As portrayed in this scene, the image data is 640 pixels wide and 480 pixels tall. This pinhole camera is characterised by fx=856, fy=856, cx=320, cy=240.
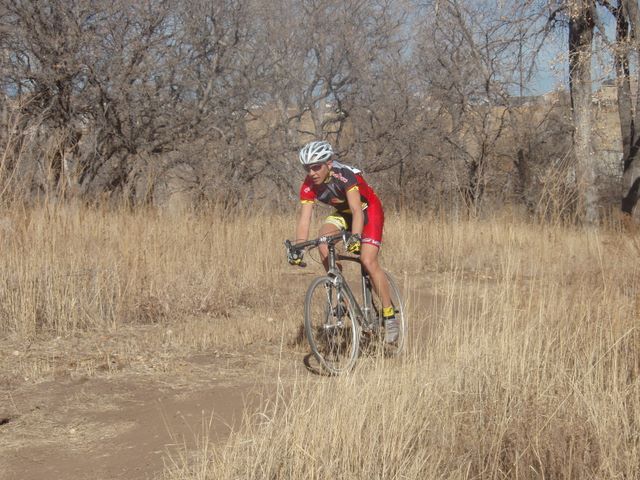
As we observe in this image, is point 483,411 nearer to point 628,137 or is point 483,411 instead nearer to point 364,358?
point 364,358

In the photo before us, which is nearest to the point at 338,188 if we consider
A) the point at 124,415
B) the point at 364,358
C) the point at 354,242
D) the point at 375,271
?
the point at 354,242

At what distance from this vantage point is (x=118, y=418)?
17.8 ft

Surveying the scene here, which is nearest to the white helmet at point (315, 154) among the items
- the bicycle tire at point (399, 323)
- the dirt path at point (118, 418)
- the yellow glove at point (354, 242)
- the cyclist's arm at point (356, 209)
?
the cyclist's arm at point (356, 209)

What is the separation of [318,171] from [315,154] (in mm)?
161

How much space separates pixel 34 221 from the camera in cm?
833

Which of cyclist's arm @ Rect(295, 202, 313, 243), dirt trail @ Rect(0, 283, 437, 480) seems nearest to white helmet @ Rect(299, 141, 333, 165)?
cyclist's arm @ Rect(295, 202, 313, 243)

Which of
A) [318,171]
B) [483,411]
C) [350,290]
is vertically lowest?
[483,411]

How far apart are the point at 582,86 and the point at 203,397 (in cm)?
1328

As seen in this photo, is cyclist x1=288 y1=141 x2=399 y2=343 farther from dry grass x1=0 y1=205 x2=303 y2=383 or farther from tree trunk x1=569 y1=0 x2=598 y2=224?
tree trunk x1=569 y1=0 x2=598 y2=224

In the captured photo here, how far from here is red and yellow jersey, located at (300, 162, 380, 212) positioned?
6.52 m

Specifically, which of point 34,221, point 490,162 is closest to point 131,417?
point 34,221

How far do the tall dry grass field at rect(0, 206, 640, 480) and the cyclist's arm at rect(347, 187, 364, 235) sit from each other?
800mm

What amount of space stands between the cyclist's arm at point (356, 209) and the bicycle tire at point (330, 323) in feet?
1.54

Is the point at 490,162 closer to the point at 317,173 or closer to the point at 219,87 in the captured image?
the point at 219,87
